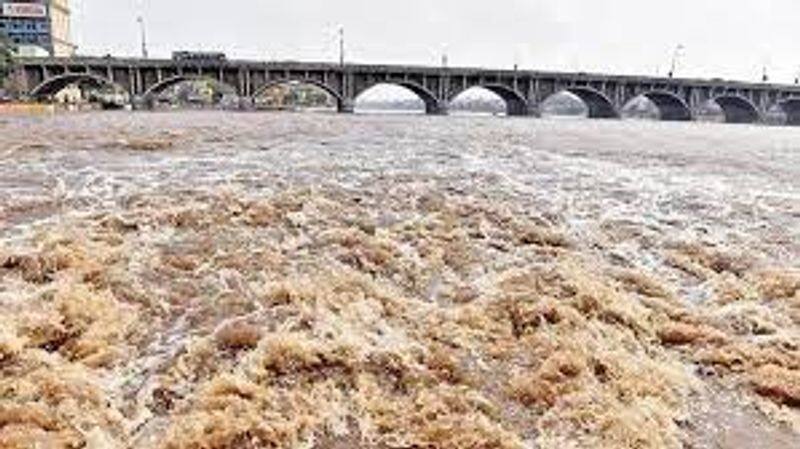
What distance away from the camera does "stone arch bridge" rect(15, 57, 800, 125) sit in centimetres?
9862

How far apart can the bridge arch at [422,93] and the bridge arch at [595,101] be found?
1985cm

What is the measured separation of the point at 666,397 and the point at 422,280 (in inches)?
212

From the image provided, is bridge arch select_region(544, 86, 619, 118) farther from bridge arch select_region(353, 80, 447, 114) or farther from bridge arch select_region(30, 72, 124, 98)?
bridge arch select_region(30, 72, 124, 98)

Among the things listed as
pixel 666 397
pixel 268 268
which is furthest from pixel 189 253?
pixel 666 397

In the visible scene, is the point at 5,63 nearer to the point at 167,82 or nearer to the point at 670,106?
the point at 167,82

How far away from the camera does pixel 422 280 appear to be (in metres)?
12.7

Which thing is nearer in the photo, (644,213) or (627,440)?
(627,440)

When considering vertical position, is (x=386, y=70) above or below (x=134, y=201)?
above

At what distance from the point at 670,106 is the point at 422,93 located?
50.4m

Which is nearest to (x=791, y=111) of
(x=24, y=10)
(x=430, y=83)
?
(x=430, y=83)

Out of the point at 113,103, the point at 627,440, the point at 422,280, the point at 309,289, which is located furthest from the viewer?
the point at 113,103

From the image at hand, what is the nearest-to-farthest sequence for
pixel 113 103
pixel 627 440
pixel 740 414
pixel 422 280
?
pixel 627 440 → pixel 740 414 → pixel 422 280 → pixel 113 103

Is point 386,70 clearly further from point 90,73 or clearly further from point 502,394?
point 502,394

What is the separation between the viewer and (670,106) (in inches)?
5133
